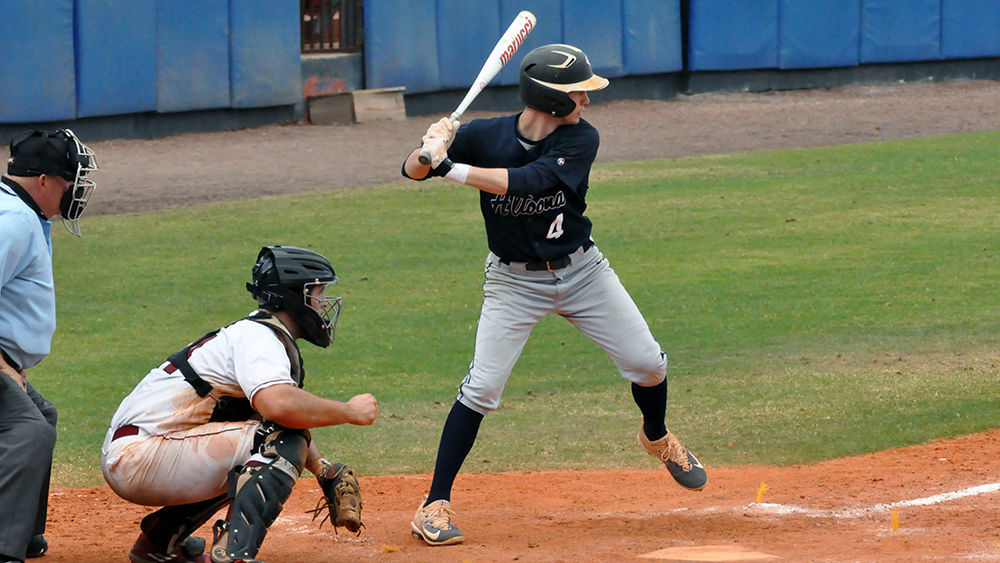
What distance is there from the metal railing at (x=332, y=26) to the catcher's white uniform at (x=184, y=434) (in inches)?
585

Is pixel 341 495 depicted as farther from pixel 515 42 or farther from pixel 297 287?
pixel 515 42

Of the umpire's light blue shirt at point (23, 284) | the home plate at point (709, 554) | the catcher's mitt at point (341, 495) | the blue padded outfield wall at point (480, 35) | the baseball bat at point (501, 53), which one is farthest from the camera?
the blue padded outfield wall at point (480, 35)

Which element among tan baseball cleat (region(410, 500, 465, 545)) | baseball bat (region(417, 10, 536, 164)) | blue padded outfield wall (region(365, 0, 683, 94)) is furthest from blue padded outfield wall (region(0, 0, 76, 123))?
tan baseball cleat (region(410, 500, 465, 545))

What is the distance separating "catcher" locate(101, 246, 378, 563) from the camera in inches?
148

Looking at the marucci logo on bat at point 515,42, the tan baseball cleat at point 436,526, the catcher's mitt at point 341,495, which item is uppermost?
the marucci logo on bat at point 515,42

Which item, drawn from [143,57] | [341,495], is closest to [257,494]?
[341,495]

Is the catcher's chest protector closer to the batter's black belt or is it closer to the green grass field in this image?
the batter's black belt

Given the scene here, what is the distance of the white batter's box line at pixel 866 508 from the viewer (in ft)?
15.9

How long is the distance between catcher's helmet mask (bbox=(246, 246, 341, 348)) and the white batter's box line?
1975mm

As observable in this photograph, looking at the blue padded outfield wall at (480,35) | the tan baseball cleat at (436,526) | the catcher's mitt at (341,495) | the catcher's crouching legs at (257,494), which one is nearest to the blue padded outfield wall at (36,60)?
the blue padded outfield wall at (480,35)

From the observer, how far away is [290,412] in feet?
12.2

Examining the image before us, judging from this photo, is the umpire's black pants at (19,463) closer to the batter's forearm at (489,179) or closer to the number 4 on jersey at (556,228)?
the batter's forearm at (489,179)

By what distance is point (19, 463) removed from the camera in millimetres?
3766

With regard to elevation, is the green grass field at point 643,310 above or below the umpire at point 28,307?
below
